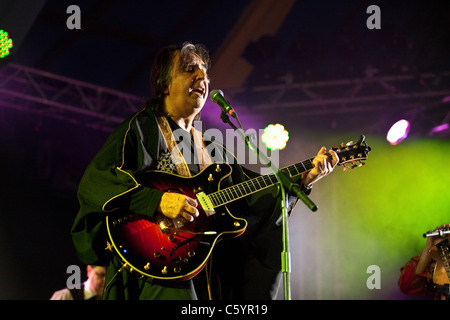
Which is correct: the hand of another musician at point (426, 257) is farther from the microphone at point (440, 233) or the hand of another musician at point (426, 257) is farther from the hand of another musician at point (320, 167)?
the hand of another musician at point (320, 167)

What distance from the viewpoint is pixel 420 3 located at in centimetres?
708

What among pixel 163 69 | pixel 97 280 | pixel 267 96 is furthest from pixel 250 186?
pixel 267 96

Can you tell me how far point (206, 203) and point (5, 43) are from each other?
399 centimetres

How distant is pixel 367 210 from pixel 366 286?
1.04 metres

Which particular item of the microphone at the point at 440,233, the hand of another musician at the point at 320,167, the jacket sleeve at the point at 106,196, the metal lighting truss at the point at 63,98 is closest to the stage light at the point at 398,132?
the microphone at the point at 440,233

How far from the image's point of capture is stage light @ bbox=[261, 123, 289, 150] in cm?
739

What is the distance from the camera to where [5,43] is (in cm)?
575

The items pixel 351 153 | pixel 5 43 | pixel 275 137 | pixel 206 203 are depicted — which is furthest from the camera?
pixel 275 137

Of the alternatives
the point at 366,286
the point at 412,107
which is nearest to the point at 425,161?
the point at 412,107

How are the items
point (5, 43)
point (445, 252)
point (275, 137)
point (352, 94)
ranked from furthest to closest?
point (275, 137) → point (352, 94) → point (5, 43) → point (445, 252)

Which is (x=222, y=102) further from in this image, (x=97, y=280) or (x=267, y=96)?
(x=267, y=96)

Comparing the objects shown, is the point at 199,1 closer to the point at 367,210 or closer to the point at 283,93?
the point at 283,93

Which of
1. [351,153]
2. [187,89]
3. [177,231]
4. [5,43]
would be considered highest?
[5,43]

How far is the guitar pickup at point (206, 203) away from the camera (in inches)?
110
